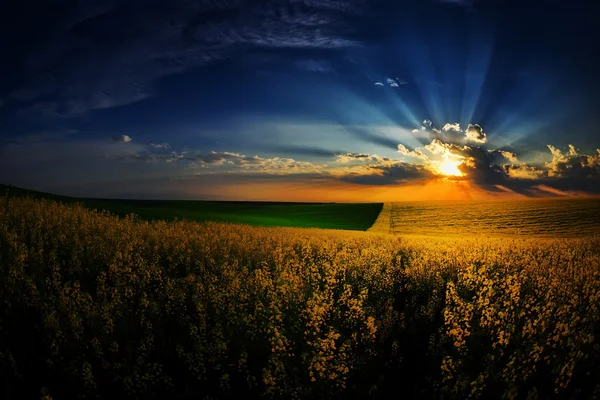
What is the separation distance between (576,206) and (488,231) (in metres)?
16.8

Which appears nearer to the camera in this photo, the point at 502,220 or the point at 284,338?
the point at 284,338

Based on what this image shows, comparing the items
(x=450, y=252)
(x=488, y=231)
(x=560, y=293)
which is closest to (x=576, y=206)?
(x=488, y=231)

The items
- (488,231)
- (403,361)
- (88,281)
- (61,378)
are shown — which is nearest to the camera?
(61,378)

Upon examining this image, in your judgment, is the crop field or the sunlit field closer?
the sunlit field

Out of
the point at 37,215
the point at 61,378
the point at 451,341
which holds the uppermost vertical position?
the point at 37,215

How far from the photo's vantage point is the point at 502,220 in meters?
39.2

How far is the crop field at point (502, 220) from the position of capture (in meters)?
33.5

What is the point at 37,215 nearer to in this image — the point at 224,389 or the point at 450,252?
the point at 224,389

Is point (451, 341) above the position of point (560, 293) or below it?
below

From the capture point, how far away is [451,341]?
5.46 metres

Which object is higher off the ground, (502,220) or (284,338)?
(502,220)

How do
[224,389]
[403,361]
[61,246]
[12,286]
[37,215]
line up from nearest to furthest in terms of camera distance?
[224,389], [403,361], [12,286], [61,246], [37,215]

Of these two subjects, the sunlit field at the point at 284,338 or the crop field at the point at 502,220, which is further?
the crop field at the point at 502,220

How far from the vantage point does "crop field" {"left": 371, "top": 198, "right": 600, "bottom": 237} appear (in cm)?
3347
